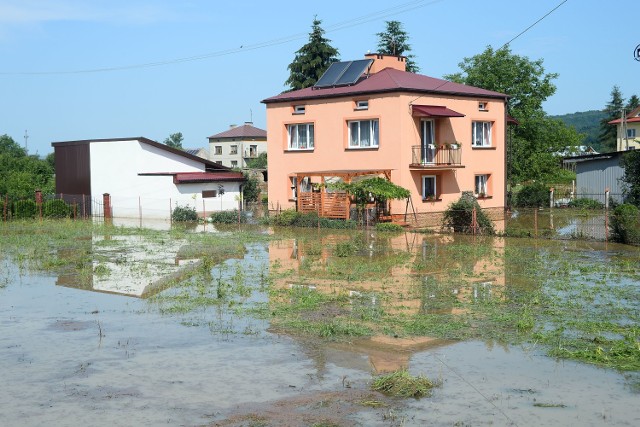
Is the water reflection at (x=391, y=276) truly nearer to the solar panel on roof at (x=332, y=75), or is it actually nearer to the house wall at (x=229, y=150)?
the solar panel on roof at (x=332, y=75)

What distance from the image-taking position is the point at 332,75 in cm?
4109

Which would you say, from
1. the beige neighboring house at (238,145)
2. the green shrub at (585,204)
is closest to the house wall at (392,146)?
the green shrub at (585,204)

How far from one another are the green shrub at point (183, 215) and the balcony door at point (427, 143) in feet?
46.1

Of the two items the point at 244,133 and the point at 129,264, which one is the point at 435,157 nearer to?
the point at 129,264

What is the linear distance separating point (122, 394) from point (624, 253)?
19.1 metres

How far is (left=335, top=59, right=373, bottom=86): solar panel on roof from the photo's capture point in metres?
39.4

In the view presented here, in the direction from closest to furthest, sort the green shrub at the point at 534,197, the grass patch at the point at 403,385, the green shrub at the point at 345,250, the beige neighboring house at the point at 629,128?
1. the grass patch at the point at 403,385
2. the green shrub at the point at 345,250
3. the green shrub at the point at 534,197
4. the beige neighboring house at the point at 629,128

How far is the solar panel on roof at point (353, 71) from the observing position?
39438 millimetres

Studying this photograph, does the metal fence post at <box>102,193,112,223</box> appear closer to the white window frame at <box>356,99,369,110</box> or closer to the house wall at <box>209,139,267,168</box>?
the white window frame at <box>356,99,369,110</box>

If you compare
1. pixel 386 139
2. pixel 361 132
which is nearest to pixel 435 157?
pixel 386 139

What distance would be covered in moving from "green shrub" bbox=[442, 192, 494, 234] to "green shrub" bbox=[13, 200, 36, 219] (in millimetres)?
23601

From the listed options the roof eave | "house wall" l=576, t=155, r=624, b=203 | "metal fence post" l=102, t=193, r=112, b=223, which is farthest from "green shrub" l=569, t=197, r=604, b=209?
"metal fence post" l=102, t=193, r=112, b=223

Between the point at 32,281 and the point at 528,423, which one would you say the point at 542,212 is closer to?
the point at 32,281

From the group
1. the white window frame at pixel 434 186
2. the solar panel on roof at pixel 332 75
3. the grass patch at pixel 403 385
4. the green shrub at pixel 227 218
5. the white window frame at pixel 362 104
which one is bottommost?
the grass patch at pixel 403 385
